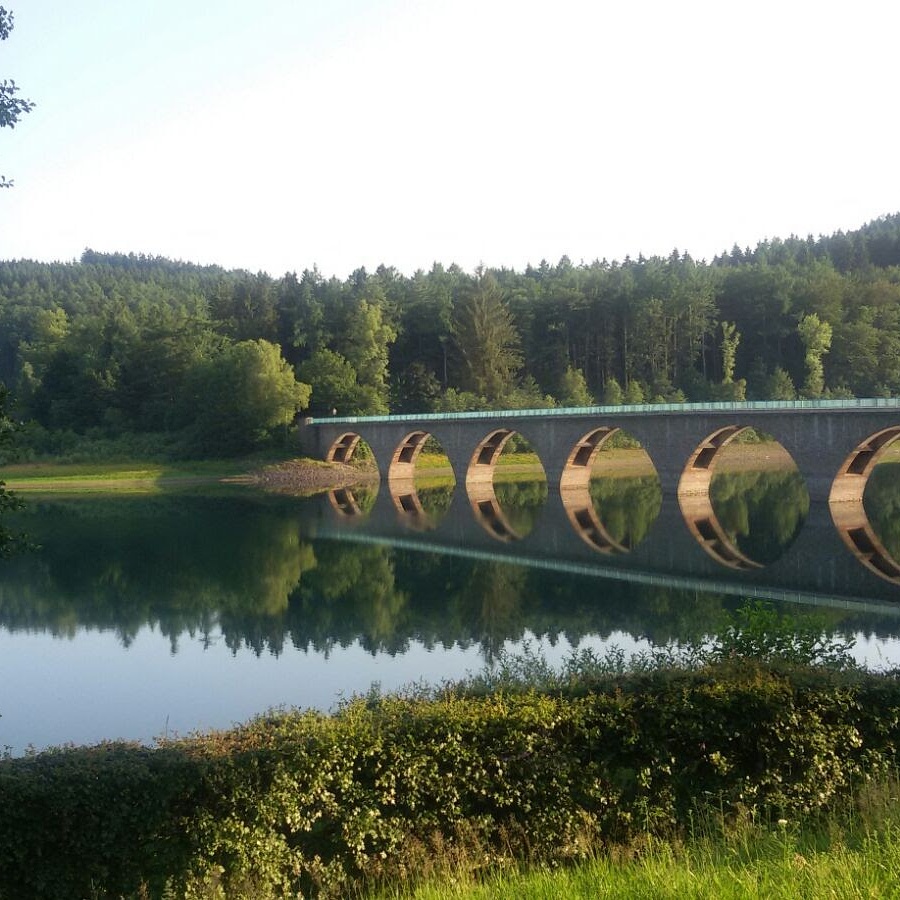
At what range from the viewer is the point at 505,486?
5419 centimetres

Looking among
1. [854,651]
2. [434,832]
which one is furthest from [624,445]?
[434,832]

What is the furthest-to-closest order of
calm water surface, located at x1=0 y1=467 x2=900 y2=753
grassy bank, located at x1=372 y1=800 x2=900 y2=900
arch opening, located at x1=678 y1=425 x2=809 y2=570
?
arch opening, located at x1=678 y1=425 x2=809 y2=570
calm water surface, located at x1=0 y1=467 x2=900 y2=753
grassy bank, located at x1=372 y1=800 x2=900 y2=900

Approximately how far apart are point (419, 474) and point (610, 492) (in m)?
15.0

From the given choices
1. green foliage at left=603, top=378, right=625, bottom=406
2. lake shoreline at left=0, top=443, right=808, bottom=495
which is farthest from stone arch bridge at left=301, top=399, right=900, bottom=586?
green foliage at left=603, top=378, right=625, bottom=406

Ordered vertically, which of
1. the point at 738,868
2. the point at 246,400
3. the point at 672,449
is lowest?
the point at 738,868

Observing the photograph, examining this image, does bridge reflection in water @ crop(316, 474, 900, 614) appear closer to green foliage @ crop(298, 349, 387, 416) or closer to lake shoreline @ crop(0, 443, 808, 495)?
lake shoreline @ crop(0, 443, 808, 495)

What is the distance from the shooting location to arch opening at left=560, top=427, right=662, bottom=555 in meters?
34.1

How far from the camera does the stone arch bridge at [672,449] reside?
112ft

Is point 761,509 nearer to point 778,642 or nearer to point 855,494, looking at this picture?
point 855,494

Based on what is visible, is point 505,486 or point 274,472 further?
point 274,472

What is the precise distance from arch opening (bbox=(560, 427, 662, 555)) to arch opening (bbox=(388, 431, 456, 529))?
20.8 ft

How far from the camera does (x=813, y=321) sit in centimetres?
6962

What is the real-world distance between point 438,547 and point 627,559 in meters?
6.28

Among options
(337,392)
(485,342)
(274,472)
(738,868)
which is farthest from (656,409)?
(738,868)
